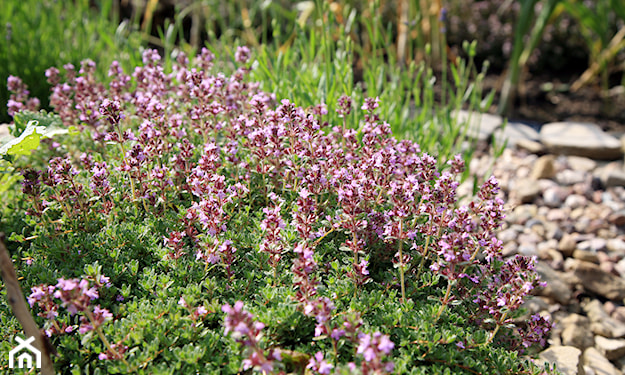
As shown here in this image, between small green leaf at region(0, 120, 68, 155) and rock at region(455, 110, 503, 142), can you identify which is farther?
rock at region(455, 110, 503, 142)

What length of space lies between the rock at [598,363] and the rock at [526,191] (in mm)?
1885

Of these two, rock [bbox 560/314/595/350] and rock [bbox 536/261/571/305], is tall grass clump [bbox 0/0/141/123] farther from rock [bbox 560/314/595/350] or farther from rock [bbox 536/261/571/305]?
rock [bbox 560/314/595/350]

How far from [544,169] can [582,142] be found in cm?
68

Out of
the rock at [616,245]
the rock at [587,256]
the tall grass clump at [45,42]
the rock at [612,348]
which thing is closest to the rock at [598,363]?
the rock at [612,348]

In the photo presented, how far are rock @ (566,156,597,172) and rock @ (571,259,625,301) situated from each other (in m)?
1.83

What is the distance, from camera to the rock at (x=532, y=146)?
564 cm

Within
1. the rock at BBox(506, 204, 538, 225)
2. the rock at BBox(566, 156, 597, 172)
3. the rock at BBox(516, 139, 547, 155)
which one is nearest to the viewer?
the rock at BBox(506, 204, 538, 225)

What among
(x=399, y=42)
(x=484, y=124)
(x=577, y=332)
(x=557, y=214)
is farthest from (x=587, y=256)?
(x=399, y=42)

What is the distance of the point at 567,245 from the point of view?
423cm

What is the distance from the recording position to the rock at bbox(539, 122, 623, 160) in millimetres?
5488

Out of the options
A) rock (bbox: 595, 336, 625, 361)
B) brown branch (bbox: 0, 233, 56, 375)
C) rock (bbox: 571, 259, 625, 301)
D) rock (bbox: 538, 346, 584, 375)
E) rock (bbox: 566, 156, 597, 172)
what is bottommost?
rock (bbox: 595, 336, 625, 361)

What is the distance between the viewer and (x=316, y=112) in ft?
10.4

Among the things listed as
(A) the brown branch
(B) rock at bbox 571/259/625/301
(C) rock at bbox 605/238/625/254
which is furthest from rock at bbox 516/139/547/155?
(A) the brown branch

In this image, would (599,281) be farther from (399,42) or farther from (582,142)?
(399,42)
